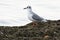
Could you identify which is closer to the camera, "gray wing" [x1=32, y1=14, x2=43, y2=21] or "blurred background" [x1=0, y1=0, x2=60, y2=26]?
"gray wing" [x1=32, y1=14, x2=43, y2=21]

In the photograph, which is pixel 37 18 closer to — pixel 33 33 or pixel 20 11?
pixel 33 33

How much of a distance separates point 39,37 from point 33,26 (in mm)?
1601

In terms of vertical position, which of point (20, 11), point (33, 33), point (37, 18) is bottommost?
point (33, 33)

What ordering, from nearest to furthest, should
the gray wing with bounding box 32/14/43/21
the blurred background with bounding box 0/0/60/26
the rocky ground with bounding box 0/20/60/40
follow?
the rocky ground with bounding box 0/20/60/40, the gray wing with bounding box 32/14/43/21, the blurred background with bounding box 0/0/60/26

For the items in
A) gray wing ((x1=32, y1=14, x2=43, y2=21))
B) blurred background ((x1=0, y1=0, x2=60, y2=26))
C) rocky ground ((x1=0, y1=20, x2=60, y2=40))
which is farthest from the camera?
blurred background ((x1=0, y1=0, x2=60, y2=26))

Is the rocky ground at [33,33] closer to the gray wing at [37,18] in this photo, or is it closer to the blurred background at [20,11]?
the gray wing at [37,18]

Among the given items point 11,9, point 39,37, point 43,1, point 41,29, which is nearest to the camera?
point 39,37

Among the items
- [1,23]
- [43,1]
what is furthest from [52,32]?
[43,1]

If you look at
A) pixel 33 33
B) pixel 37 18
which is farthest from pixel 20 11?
pixel 33 33

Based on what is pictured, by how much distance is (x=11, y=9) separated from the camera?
46.9 ft

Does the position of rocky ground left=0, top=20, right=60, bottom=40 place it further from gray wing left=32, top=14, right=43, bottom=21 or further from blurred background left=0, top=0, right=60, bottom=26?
blurred background left=0, top=0, right=60, bottom=26

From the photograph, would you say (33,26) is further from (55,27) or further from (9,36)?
(9,36)

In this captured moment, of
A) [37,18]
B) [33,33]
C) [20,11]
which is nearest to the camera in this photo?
[33,33]

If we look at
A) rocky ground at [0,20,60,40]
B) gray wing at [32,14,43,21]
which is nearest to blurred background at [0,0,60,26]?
gray wing at [32,14,43,21]
